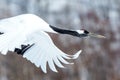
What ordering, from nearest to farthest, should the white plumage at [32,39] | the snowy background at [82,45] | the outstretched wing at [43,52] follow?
the white plumage at [32,39] < the outstretched wing at [43,52] < the snowy background at [82,45]

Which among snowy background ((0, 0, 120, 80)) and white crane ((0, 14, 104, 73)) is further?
snowy background ((0, 0, 120, 80))

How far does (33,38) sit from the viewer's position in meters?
12.7

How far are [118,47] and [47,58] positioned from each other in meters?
14.6

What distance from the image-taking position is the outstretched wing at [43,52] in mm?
12469

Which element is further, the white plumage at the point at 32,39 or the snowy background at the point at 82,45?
the snowy background at the point at 82,45

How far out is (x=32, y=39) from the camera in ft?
41.5

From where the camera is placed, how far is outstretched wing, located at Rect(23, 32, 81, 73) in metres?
12.5

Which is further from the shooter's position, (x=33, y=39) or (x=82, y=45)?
(x=82, y=45)

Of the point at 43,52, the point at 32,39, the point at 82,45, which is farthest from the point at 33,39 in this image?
the point at 82,45

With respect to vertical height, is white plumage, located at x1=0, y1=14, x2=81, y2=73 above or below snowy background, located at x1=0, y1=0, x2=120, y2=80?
above

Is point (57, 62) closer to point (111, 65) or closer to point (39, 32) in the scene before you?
point (39, 32)

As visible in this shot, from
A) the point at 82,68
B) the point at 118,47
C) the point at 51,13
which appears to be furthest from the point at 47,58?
the point at 51,13

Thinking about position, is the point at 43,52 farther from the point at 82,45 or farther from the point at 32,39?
the point at 82,45

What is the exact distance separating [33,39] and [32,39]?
0.05 feet
